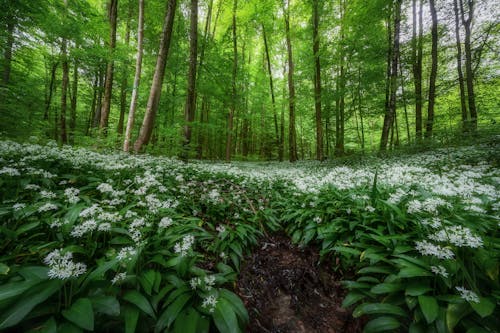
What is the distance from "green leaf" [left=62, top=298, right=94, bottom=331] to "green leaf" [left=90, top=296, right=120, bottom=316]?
0.08 meters

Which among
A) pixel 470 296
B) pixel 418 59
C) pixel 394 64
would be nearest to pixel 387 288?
pixel 470 296

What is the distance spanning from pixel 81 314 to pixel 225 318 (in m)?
1.02

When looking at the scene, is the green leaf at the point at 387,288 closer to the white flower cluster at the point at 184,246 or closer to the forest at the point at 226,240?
the forest at the point at 226,240

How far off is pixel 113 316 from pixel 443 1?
17.0 meters

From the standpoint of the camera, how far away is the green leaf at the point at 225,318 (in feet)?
5.10

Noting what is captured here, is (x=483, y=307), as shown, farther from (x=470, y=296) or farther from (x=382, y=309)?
(x=382, y=309)

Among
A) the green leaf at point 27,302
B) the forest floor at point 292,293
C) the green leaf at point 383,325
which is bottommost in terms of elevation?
the forest floor at point 292,293

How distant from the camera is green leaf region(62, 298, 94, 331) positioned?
1.18 meters

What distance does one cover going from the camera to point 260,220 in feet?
12.5

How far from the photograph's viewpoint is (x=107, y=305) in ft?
4.47

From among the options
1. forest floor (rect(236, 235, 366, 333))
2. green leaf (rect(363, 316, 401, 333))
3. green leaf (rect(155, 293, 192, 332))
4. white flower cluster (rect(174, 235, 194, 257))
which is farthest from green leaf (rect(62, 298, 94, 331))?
green leaf (rect(363, 316, 401, 333))

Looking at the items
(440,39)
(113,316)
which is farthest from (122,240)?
(440,39)

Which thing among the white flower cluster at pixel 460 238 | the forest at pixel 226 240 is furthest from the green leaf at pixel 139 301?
the white flower cluster at pixel 460 238

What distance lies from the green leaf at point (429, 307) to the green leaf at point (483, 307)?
0.23 meters
